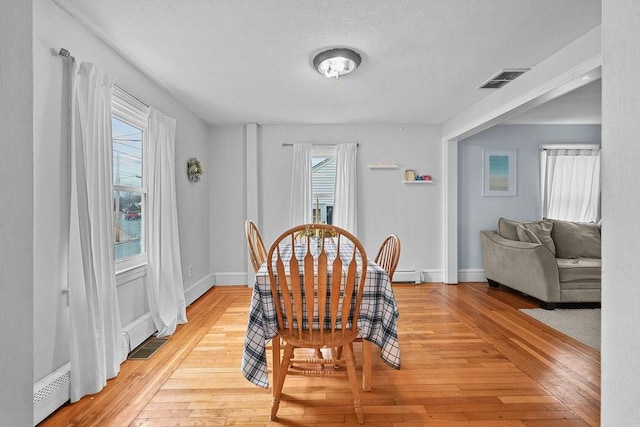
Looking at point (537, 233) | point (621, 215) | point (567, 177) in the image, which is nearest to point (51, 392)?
point (621, 215)

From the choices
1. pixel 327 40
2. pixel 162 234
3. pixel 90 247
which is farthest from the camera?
pixel 162 234

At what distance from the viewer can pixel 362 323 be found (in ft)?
5.70

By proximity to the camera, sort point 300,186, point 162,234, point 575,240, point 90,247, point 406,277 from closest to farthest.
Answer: point 90,247, point 162,234, point 575,240, point 300,186, point 406,277

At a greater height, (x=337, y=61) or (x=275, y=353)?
(x=337, y=61)

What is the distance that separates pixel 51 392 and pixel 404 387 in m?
2.06

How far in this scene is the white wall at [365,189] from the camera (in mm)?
4668

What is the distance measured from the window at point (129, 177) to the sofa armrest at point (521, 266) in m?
4.17

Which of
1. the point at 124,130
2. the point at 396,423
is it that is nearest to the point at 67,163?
the point at 124,130

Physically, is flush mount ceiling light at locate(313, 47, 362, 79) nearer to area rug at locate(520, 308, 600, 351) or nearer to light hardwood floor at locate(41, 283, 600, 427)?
light hardwood floor at locate(41, 283, 600, 427)

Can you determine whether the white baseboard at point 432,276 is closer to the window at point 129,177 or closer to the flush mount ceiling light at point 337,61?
the flush mount ceiling light at point 337,61

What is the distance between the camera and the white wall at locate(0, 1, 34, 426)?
55 centimetres

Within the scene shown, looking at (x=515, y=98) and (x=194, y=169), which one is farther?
(x=194, y=169)

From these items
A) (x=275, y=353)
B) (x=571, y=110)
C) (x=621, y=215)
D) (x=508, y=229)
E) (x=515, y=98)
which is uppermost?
(x=571, y=110)

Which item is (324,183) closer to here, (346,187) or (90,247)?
(346,187)
